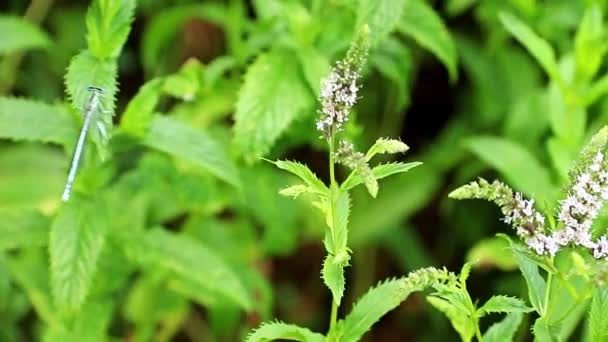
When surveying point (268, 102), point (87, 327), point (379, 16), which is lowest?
point (87, 327)

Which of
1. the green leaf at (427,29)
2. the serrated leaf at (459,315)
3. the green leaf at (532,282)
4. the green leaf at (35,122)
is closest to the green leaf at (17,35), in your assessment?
the green leaf at (35,122)

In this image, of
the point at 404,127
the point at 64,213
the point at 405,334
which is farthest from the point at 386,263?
the point at 64,213

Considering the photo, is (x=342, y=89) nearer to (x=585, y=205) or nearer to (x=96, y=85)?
(x=585, y=205)

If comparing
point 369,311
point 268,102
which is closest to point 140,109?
point 268,102

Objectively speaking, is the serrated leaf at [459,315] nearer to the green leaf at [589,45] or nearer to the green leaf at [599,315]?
the green leaf at [599,315]

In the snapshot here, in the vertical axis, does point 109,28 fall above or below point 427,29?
below

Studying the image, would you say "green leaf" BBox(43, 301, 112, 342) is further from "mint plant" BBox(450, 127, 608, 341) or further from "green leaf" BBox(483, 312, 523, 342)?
"mint plant" BBox(450, 127, 608, 341)
